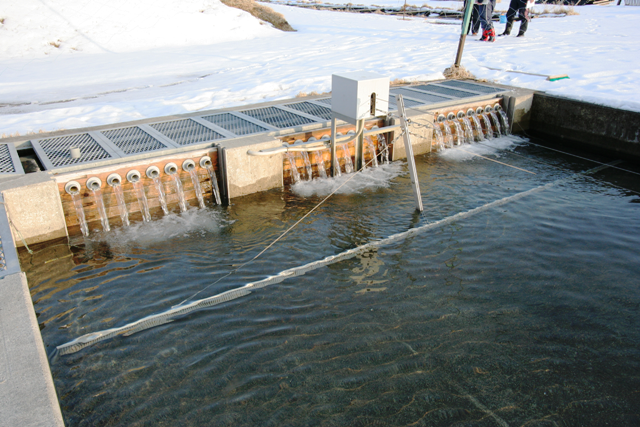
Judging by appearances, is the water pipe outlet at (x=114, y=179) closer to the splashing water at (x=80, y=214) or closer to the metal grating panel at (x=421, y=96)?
the splashing water at (x=80, y=214)

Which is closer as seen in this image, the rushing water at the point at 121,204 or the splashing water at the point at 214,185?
the rushing water at the point at 121,204

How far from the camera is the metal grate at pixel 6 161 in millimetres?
6302

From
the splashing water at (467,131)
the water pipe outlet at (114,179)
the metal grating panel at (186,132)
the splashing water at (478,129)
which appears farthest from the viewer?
the splashing water at (478,129)

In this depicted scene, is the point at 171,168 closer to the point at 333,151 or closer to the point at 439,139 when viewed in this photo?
the point at 333,151

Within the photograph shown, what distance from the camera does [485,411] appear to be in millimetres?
3750

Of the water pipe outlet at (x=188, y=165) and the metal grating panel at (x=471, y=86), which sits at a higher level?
the metal grating panel at (x=471, y=86)

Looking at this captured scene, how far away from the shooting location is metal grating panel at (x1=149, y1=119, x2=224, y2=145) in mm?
7648

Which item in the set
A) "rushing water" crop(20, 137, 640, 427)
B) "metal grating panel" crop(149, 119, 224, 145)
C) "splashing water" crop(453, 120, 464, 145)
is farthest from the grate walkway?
"rushing water" crop(20, 137, 640, 427)

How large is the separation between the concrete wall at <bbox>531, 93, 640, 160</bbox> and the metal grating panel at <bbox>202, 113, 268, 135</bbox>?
6.80m

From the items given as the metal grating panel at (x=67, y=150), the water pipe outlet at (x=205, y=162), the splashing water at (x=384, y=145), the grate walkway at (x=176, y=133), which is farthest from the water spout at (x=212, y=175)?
the splashing water at (x=384, y=145)

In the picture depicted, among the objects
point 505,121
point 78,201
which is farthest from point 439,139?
point 78,201

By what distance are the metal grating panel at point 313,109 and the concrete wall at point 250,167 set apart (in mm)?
1717

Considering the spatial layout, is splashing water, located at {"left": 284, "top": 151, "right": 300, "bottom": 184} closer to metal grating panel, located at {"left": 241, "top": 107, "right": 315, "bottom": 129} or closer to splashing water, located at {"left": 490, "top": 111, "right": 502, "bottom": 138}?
metal grating panel, located at {"left": 241, "top": 107, "right": 315, "bottom": 129}

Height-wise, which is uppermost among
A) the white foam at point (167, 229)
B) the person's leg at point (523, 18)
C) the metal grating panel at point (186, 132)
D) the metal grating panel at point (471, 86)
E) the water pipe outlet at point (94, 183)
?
the person's leg at point (523, 18)
